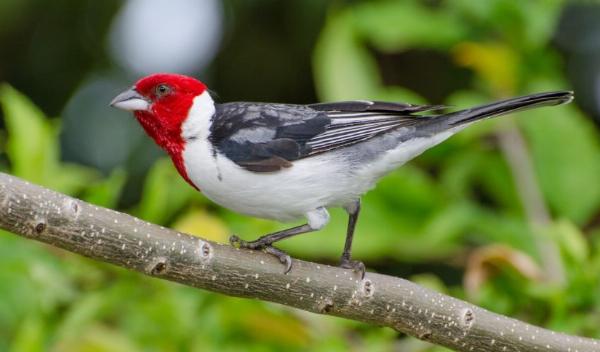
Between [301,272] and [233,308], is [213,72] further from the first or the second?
[301,272]

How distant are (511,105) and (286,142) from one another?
60 centimetres

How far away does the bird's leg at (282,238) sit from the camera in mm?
2414

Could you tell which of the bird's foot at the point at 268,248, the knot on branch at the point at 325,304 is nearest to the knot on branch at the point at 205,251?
the bird's foot at the point at 268,248

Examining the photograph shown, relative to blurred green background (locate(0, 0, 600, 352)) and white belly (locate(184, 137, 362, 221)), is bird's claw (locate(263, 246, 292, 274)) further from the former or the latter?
blurred green background (locate(0, 0, 600, 352))

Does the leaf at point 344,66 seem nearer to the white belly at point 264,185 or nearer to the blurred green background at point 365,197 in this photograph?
the blurred green background at point 365,197

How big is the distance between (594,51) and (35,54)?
9.97ft

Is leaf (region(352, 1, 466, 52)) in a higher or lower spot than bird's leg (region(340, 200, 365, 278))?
higher

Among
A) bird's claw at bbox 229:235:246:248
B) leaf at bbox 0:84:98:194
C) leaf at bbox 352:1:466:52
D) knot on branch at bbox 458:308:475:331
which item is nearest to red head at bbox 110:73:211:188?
bird's claw at bbox 229:235:246:248

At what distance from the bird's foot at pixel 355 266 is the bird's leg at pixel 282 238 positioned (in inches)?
4.8

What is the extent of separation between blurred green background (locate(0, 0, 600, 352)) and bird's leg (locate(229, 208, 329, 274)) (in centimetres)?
57

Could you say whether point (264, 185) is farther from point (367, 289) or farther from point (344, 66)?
point (344, 66)

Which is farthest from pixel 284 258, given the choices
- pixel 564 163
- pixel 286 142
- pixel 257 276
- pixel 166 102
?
pixel 564 163

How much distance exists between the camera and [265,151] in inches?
106

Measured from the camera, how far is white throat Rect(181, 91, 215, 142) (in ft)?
8.93
